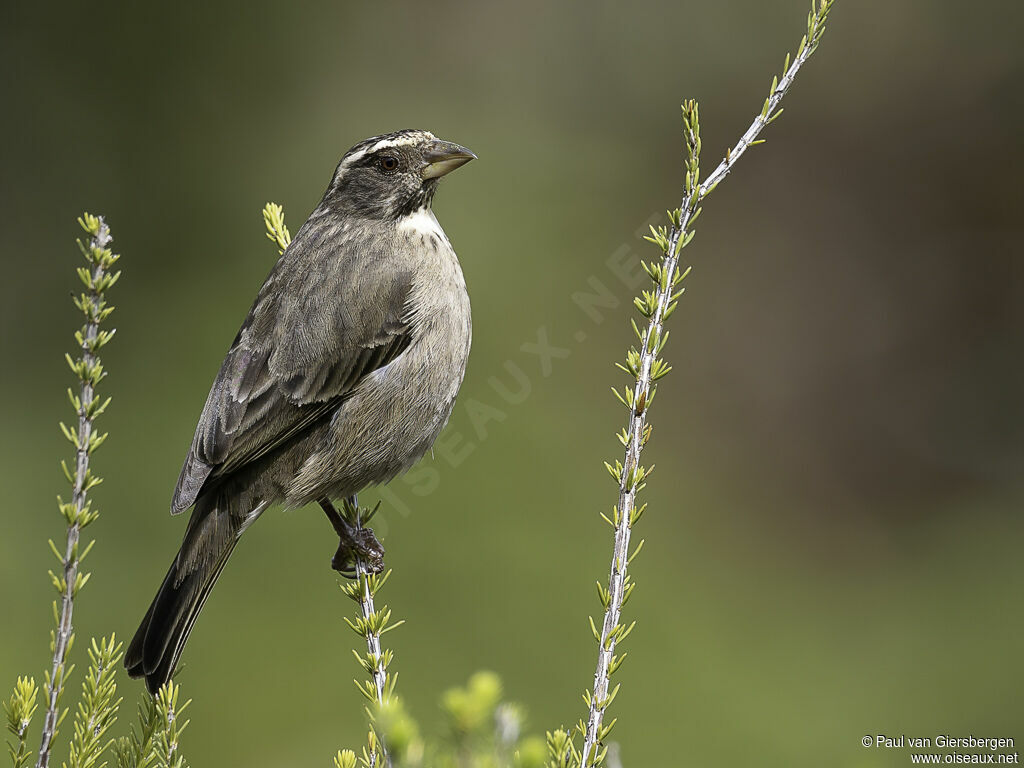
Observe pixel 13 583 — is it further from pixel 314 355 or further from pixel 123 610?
pixel 314 355

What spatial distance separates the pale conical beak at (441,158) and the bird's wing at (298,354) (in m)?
0.51

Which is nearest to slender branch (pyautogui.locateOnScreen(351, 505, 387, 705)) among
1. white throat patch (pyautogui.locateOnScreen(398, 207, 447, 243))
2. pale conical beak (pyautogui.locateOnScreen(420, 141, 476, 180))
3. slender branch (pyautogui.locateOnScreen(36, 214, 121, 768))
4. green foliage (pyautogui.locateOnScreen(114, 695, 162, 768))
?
green foliage (pyautogui.locateOnScreen(114, 695, 162, 768))

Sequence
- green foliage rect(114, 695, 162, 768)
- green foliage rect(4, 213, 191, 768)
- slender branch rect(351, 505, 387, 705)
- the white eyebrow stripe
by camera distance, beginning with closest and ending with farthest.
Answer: green foliage rect(4, 213, 191, 768) < green foliage rect(114, 695, 162, 768) < slender branch rect(351, 505, 387, 705) < the white eyebrow stripe

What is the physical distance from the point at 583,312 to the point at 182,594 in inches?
178

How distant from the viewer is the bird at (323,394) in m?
3.79

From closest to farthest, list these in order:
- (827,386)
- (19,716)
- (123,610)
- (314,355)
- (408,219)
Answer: (19,716) < (314,355) < (408,219) < (123,610) < (827,386)

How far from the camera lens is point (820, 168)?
316 inches

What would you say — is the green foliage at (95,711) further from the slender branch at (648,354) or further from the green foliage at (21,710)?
the slender branch at (648,354)

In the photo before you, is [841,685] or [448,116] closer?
[841,685]

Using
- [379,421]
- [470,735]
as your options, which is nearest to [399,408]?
[379,421]

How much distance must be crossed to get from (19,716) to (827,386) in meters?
6.42

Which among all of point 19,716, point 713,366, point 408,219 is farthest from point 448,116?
point 19,716

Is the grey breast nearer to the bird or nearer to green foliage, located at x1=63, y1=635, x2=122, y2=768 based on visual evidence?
the bird

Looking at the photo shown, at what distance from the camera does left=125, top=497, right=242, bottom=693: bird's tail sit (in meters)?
3.52
